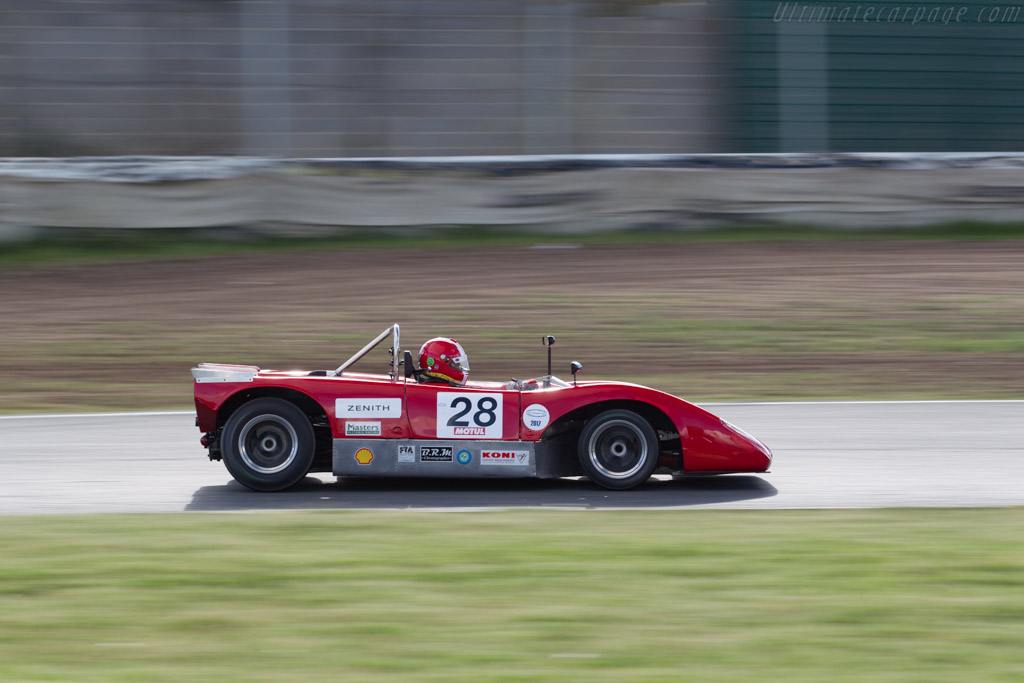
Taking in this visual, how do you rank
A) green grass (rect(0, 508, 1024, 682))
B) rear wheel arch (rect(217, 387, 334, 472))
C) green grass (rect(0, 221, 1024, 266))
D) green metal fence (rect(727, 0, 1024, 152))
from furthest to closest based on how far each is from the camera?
green metal fence (rect(727, 0, 1024, 152)) → green grass (rect(0, 221, 1024, 266)) → rear wheel arch (rect(217, 387, 334, 472)) → green grass (rect(0, 508, 1024, 682))

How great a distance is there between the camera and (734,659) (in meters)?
4.10

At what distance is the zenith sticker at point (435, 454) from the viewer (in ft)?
22.8

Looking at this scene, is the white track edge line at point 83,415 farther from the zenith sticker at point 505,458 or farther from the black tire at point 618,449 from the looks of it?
the black tire at point 618,449

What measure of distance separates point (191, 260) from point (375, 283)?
2766mm

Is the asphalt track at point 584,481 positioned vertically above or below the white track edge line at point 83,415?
below

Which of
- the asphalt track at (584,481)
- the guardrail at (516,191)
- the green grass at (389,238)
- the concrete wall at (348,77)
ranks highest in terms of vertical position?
the concrete wall at (348,77)

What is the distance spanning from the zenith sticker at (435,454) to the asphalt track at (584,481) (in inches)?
8.8

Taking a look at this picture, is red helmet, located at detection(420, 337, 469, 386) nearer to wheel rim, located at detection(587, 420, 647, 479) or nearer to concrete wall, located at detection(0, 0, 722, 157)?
wheel rim, located at detection(587, 420, 647, 479)

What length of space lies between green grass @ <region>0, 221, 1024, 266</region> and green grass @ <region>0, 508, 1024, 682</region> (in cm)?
1026

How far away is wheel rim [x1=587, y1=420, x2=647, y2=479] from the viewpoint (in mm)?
7000

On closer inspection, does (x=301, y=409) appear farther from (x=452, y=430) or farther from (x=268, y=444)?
(x=452, y=430)

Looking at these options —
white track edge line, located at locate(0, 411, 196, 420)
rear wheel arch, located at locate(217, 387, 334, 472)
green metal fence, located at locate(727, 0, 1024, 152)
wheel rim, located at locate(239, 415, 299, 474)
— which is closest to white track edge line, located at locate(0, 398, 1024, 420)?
white track edge line, located at locate(0, 411, 196, 420)

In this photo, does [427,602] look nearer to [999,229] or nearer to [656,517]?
[656,517]

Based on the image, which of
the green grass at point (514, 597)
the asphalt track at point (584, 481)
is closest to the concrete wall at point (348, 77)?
the asphalt track at point (584, 481)
